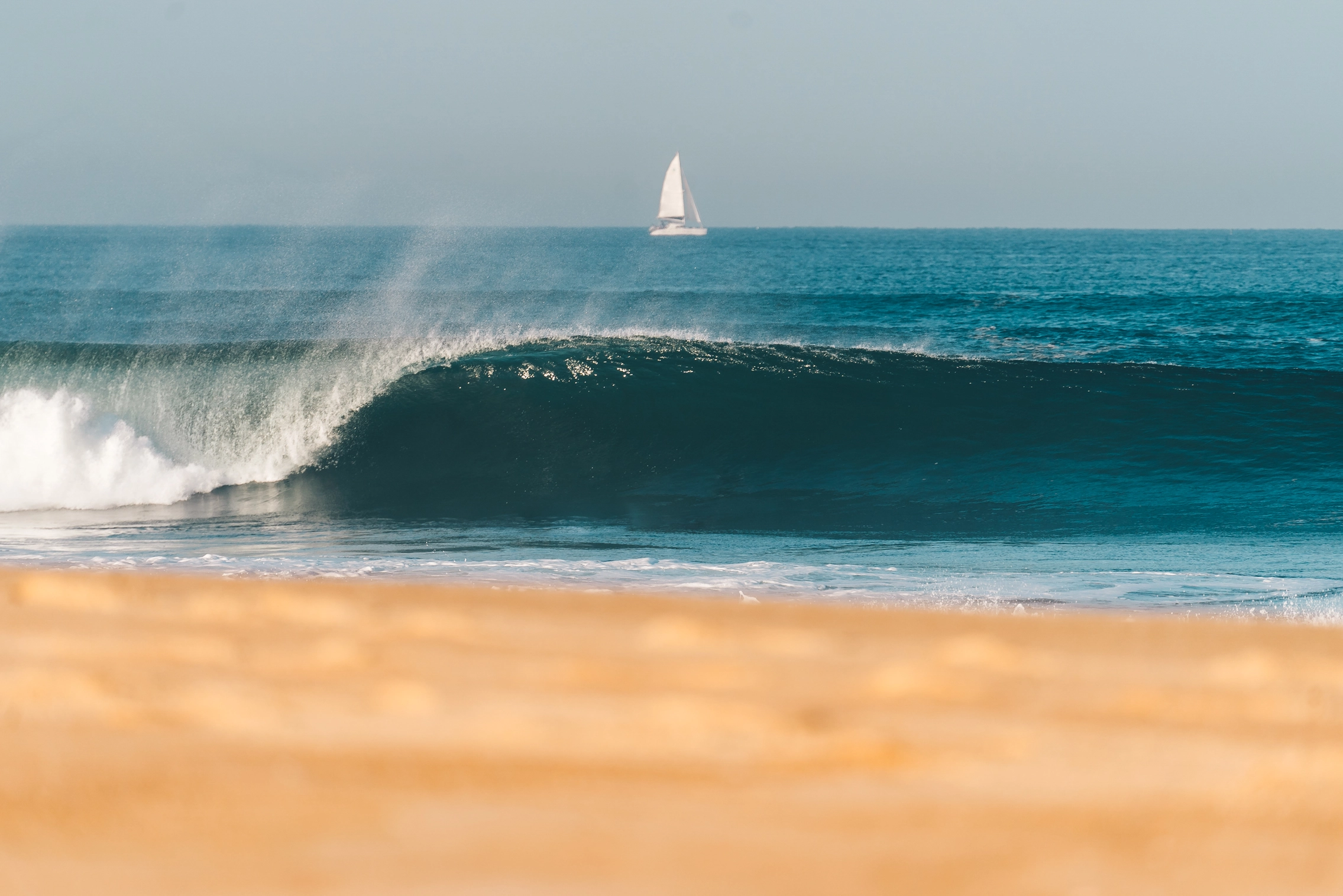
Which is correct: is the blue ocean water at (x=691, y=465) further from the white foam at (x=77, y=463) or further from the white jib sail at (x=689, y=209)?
the white jib sail at (x=689, y=209)

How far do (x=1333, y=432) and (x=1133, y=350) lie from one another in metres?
9.57

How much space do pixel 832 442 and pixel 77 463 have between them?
6.99 meters

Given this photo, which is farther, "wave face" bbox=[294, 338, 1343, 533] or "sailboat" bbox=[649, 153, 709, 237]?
"sailboat" bbox=[649, 153, 709, 237]

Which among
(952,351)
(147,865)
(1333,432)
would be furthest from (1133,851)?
(952,351)

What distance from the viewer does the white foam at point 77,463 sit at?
27.0 feet

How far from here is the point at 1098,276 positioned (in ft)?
139

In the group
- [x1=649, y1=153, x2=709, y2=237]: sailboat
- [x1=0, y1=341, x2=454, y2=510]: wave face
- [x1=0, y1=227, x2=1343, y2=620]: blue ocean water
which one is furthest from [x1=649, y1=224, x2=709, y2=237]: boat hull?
[x1=0, y1=341, x2=454, y2=510]: wave face

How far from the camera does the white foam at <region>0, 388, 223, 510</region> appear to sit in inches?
324

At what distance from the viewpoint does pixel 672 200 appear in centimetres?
8638

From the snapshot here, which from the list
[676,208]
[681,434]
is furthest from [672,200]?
[681,434]

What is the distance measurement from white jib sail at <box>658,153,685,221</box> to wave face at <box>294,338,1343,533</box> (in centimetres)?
7385

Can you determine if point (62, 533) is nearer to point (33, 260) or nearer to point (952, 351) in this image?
point (952, 351)

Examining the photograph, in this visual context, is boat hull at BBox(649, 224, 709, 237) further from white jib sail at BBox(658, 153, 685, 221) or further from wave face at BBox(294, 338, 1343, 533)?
wave face at BBox(294, 338, 1343, 533)

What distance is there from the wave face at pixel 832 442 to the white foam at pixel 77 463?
1105 mm
